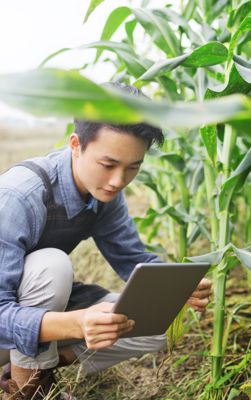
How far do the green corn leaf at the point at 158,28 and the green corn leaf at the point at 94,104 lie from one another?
75 centimetres

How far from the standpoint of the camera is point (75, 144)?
41.0 inches

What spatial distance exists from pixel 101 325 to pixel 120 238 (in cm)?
42

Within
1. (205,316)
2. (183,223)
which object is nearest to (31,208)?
(183,223)

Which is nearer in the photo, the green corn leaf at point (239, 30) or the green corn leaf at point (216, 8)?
the green corn leaf at point (239, 30)

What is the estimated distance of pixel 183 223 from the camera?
1.41 m

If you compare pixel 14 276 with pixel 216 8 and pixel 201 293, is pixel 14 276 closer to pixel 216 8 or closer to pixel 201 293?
pixel 201 293

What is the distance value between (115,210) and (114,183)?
0.27 metres

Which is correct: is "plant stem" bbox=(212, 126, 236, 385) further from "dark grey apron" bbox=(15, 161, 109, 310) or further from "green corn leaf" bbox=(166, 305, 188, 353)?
"dark grey apron" bbox=(15, 161, 109, 310)

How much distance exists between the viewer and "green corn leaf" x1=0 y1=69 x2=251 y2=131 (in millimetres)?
382

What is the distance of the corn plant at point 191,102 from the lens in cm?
39

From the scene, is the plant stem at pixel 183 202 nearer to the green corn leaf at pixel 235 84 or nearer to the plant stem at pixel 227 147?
the plant stem at pixel 227 147

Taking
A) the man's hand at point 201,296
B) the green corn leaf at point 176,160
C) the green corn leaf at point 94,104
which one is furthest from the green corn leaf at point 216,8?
the green corn leaf at point 94,104

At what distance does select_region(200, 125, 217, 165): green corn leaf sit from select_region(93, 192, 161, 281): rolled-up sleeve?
288mm

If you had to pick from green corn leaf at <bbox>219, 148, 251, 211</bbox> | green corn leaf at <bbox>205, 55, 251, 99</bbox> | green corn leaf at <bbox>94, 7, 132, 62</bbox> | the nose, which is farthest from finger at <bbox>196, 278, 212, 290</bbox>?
green corn leaf at <bbox>94, 7, 132, 62</bbox>
